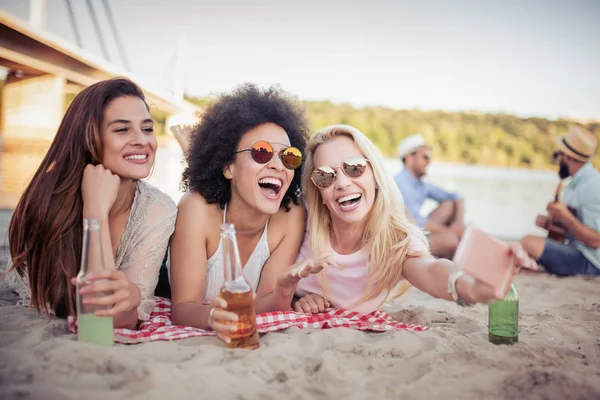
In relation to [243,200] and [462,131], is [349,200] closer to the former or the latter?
[243,200]

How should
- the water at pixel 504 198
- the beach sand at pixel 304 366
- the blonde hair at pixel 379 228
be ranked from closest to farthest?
the beach sand at pixel 304 366, the blonde hair at pixel 379 228, the water at pixel 504 198

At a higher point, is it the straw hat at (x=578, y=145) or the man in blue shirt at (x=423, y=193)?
the straw hat at (x=578, y=145)

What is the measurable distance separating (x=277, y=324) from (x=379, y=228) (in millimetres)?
854

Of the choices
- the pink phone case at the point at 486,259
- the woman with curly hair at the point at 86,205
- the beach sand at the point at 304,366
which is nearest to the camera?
the beach sand at the point at 304,366

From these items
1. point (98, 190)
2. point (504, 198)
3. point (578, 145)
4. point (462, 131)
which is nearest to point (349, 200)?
point (98, 190)

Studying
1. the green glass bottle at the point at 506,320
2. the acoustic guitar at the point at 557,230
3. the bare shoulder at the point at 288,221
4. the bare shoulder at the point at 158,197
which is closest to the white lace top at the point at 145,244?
the bare shoulder at the point at 158,197

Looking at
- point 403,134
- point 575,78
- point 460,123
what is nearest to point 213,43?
point 403,134

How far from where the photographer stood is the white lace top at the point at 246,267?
3027 millimetres

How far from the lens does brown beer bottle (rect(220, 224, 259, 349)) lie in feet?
6.98

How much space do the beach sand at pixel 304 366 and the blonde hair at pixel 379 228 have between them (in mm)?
433

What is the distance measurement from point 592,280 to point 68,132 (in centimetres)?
532

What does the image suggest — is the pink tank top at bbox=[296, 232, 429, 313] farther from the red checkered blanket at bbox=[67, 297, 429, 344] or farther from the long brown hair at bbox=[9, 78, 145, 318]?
the long brown hair at bbox=[9, 78, 145, 318]

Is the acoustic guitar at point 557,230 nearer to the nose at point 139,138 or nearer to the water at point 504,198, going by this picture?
the water at point 504,198

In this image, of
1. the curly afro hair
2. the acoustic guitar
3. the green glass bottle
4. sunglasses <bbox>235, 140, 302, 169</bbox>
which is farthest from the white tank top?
the acoustic guitar
